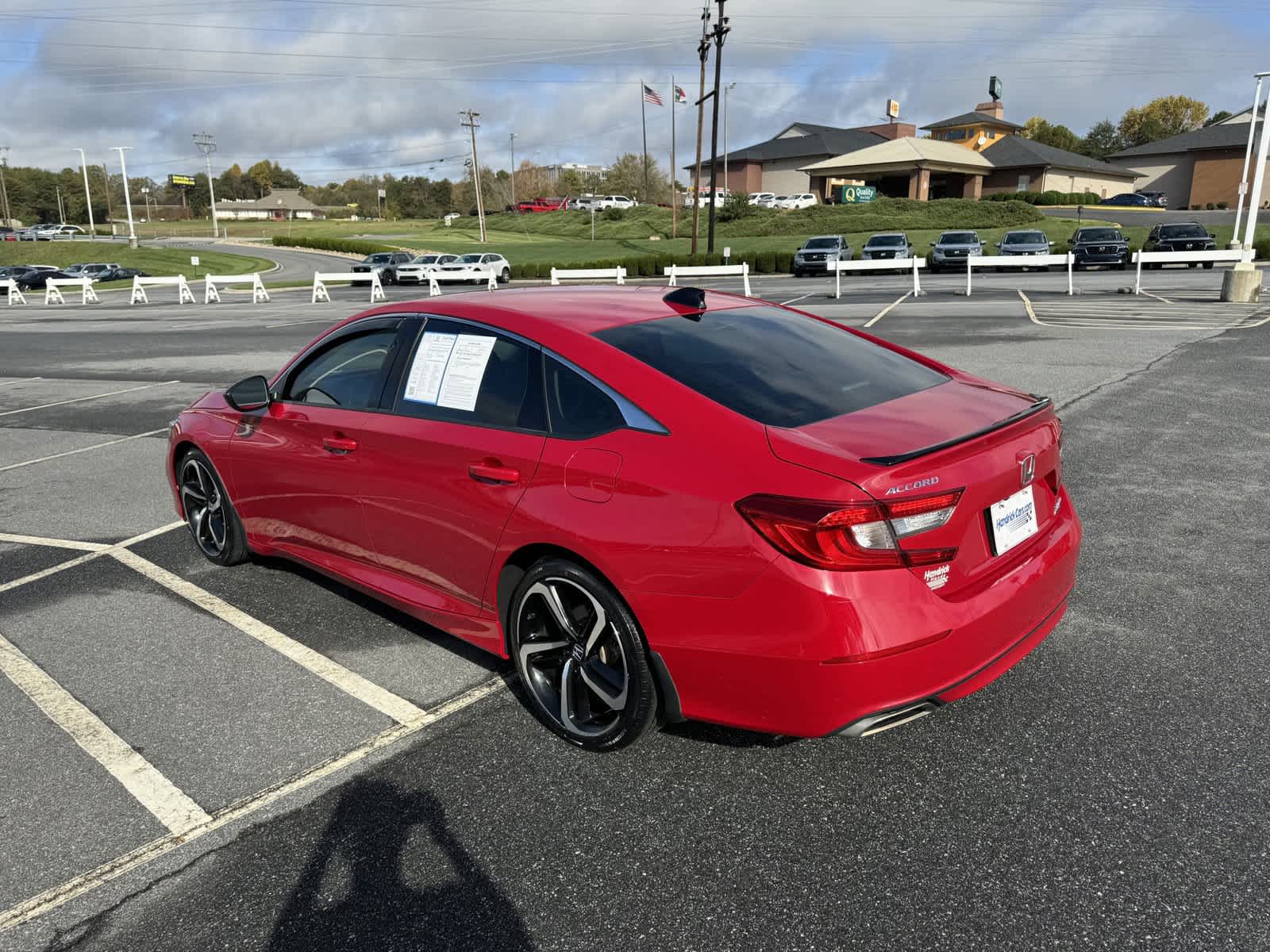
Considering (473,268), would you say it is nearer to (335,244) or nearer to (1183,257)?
(1183,257)

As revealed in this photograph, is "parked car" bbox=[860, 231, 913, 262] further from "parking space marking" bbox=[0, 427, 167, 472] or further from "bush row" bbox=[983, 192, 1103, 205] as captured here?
"bush row" bbox=[983, 192, 1103, 205]

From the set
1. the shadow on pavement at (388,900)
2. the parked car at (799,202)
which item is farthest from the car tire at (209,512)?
the parked car at (799,202)

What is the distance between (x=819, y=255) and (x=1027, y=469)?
3513cm

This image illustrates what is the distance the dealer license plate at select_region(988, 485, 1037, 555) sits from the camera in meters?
3.02

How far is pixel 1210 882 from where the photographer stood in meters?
2.59

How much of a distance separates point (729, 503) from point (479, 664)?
1857 mm

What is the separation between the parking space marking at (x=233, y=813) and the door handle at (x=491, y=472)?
38.4 inches

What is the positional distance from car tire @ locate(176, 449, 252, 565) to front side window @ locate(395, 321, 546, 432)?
6.13 ft

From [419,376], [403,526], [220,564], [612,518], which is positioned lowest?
[220,564]

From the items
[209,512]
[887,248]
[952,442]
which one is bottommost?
[209,512]

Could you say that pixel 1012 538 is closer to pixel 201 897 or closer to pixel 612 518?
pixel 612 518

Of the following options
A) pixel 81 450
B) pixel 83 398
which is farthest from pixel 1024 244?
pixel 81 450

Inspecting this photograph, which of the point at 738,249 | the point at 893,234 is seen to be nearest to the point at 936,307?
A: the point at 893,234

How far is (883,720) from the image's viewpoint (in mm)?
2760
